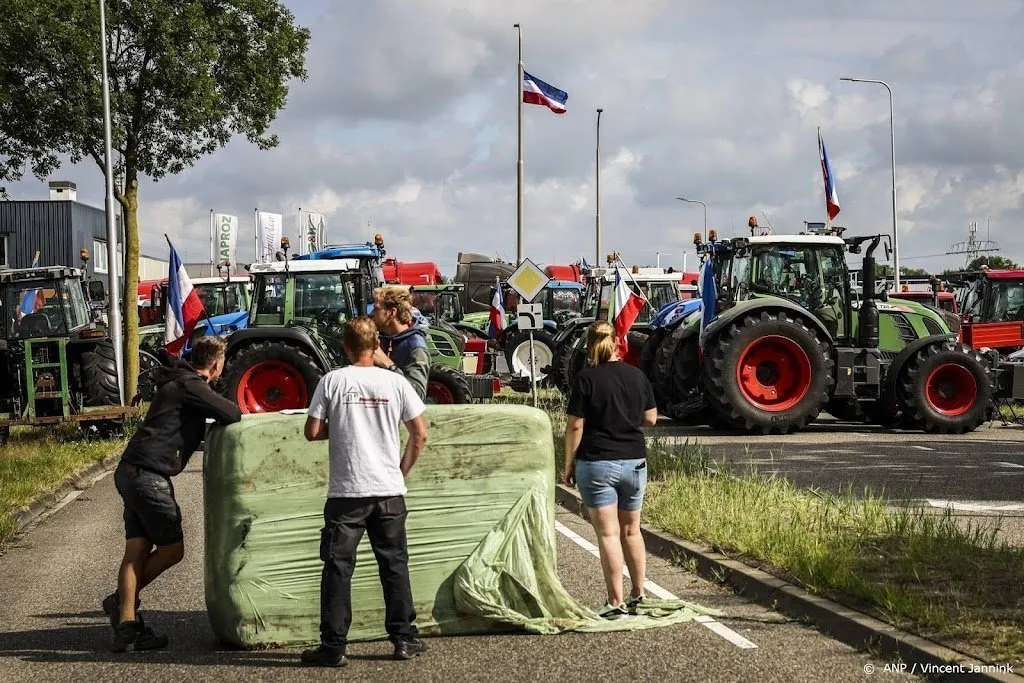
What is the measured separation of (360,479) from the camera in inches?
285

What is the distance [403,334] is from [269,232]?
31.7m

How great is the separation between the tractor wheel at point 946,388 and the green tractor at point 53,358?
34.7ft

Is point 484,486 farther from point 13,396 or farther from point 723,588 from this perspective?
point 13,396

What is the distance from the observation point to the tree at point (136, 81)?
2464cm

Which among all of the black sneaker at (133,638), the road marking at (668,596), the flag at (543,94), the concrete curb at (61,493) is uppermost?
the flag at (543,94)

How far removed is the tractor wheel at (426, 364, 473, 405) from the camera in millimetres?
19609

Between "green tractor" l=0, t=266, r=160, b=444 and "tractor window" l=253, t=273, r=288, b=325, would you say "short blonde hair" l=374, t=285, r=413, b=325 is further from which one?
"green tractor" l=0, t=266, r=160, b=444

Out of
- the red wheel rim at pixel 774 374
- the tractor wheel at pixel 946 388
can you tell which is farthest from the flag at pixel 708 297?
the tractor wheel at pixel 946 388

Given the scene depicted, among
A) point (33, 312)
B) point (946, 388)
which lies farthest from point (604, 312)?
point (33, 312)

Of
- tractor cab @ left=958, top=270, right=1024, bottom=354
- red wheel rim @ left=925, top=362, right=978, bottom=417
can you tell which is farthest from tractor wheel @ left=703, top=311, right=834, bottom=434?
tractor cab @ left=958, top=270, right=1024, bottom=354

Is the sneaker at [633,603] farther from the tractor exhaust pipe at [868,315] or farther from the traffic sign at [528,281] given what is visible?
the traffic sign at [528,281]

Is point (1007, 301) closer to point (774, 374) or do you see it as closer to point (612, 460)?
point (774, 374)

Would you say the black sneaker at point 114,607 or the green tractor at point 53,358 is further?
the green tractor at point 53,358

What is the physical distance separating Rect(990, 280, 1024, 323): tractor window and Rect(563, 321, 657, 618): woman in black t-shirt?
2315 cm
